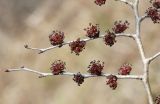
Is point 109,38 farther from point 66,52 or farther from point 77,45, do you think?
point 66,52

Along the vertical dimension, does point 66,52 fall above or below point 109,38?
above

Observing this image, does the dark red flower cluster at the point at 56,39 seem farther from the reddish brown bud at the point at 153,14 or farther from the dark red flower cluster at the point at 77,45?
the reddish brown bud at the point at 153,14

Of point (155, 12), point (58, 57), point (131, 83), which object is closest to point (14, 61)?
point (58, 57)

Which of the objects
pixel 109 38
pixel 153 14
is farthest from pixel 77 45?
pixel 153 14

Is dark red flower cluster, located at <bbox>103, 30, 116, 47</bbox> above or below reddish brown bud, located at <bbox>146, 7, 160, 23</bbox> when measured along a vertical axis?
below

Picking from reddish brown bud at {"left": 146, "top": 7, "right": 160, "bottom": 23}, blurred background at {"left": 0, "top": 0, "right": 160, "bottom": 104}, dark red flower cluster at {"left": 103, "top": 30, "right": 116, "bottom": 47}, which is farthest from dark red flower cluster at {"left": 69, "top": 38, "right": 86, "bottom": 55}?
blurred background at {"left": 0, "top": 0, "right": 160, "bottom": 104}

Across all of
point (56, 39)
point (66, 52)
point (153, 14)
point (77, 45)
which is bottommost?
point (77, 45)

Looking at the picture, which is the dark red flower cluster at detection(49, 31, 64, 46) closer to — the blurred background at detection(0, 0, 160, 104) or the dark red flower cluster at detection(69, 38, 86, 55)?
the dark red flower cluster at detection(69, 38, 86, 55)

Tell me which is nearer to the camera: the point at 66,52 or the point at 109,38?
the point at 109,38
